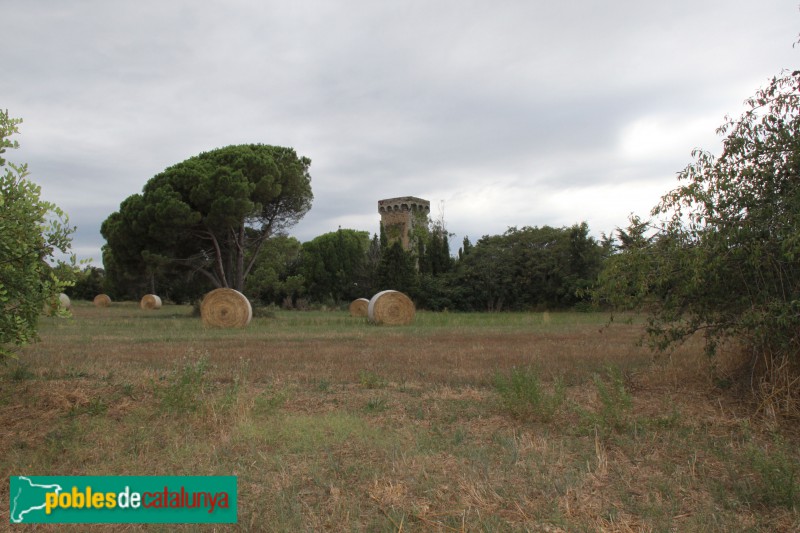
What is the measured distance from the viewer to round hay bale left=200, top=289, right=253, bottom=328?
74.9 feet

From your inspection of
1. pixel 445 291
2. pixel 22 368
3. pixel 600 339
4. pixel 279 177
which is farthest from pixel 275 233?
pixel 22 368

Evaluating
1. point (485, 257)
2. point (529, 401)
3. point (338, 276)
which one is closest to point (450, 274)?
point (485, 257)

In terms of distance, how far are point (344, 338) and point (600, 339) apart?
7.53 meters

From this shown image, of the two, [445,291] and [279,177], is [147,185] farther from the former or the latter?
[445,291]

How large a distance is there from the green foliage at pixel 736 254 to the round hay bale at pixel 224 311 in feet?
57.8

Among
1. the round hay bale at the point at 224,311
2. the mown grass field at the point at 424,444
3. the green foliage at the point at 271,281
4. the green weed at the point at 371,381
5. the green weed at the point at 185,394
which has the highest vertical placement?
the green foliage at the point at 271,281

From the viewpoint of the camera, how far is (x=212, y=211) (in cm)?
2930

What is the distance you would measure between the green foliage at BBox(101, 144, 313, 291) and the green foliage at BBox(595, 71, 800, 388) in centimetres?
2423

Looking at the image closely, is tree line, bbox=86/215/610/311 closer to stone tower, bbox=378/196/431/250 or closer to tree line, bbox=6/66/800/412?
tree line, bbox=6/66/800/412

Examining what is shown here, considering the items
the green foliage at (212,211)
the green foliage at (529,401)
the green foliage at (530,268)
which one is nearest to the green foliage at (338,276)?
the green foliage at (530,268)

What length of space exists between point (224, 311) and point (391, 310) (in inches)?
280

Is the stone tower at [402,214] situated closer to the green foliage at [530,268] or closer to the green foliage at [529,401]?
the green foliage at [530,268]

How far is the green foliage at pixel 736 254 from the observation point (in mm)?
6781

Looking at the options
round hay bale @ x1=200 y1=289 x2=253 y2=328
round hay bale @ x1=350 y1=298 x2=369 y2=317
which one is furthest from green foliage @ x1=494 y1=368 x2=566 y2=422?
round hay bale @ x1=350 y1=298 x2=369 y2=317
